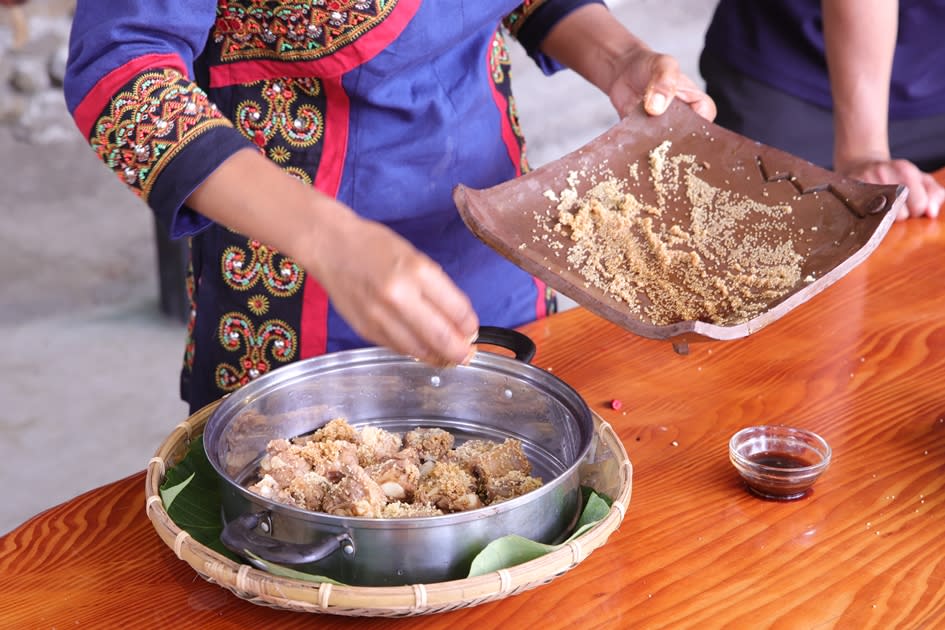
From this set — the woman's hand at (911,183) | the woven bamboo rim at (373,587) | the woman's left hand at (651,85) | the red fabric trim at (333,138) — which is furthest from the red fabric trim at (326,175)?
the woman's hand at (911,183)

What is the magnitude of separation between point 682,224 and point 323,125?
0.49 m

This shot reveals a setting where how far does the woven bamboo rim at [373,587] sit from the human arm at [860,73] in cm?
128

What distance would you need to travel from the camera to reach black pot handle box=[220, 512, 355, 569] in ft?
2.93

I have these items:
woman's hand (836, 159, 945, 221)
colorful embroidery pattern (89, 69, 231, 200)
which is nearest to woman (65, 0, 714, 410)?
colorful embroidery pattern (89, 69, 231, 200)

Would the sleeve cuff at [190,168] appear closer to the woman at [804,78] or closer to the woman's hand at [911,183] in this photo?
the woman's hand at [911,183]

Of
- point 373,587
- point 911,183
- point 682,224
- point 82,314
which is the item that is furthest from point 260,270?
point 82,314

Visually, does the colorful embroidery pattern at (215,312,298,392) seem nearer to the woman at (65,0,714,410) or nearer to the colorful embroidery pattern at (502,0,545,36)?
the woman at (65,0,714,410)

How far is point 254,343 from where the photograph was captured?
1.54 meters

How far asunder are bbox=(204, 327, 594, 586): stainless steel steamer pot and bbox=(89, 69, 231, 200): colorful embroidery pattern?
9.9 inches

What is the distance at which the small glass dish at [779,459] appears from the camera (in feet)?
3.78

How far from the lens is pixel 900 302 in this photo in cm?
163

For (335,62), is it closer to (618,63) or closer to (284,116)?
(284,116)

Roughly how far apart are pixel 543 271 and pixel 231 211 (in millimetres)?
374

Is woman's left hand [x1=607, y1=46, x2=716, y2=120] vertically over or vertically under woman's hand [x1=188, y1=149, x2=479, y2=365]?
under
